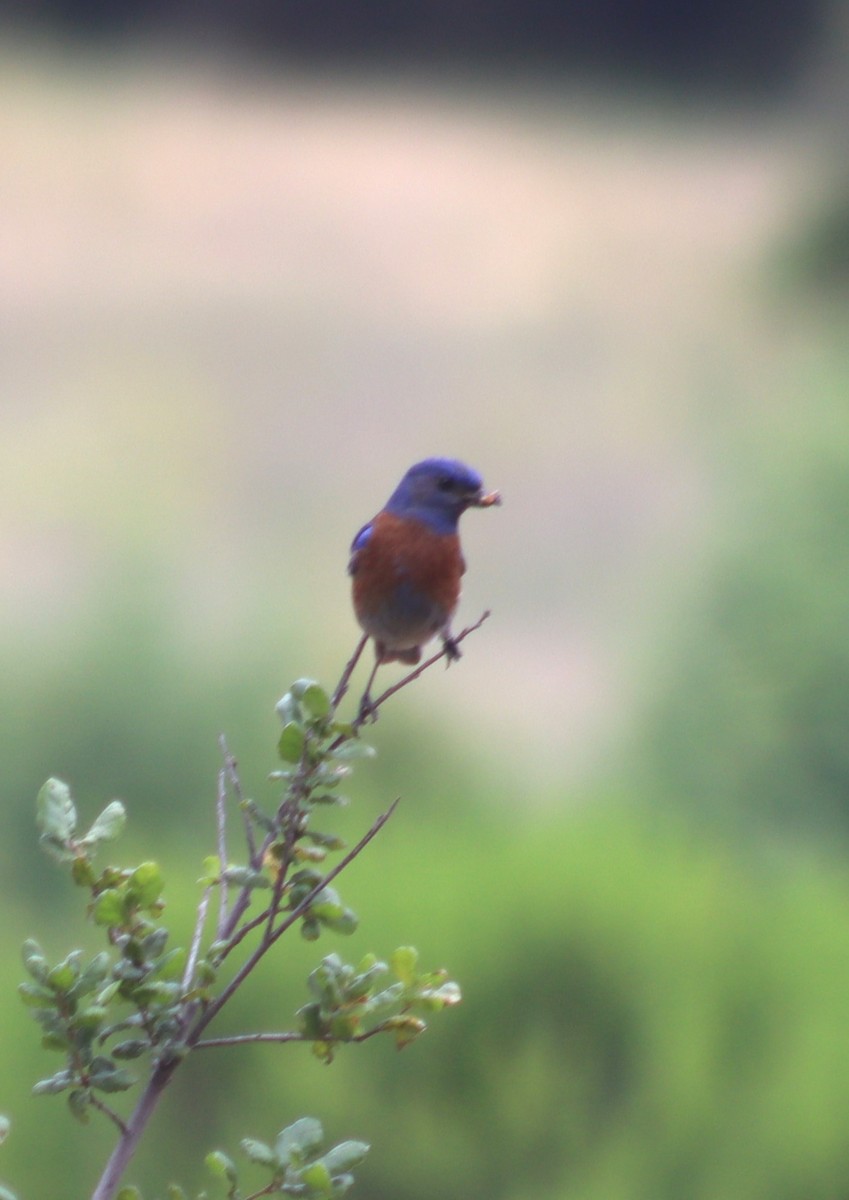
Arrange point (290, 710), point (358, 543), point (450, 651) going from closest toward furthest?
point (290, 710) < point (450, 651) < point (358, 543)

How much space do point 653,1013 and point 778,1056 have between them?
0.76ft

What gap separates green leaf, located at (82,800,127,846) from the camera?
2.51ft

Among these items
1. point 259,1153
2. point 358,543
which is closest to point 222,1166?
point 259,1153

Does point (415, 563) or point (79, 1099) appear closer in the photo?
point (79, 1099)

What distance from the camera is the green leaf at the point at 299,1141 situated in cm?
76

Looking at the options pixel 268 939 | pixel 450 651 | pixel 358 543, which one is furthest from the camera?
pixel 358 543

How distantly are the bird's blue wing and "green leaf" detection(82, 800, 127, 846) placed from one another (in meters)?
0.55

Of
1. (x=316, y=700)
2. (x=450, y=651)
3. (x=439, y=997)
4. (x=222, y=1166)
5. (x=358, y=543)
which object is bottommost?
(x=222, y=1166)

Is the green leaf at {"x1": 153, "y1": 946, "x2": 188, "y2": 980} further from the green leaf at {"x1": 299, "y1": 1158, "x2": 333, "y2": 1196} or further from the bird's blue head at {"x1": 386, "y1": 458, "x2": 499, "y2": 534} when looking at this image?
the bird's blue head at {"x1": 386, "y1": 458, "x2": 499, "y2": 534}

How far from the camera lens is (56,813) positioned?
771 mm

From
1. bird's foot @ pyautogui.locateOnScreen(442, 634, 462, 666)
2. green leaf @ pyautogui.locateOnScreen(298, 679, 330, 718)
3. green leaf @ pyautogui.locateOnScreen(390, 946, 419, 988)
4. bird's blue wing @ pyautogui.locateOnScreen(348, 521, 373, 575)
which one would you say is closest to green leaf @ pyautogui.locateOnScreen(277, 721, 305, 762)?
green leaf @ pyautogui.locateOnScreen(298, 679, 330, 718)

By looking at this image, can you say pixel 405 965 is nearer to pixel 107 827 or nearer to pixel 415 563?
pixel 107 827

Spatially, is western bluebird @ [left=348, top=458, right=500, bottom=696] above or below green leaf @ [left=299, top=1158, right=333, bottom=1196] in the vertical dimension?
above

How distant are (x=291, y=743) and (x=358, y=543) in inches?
23.6
